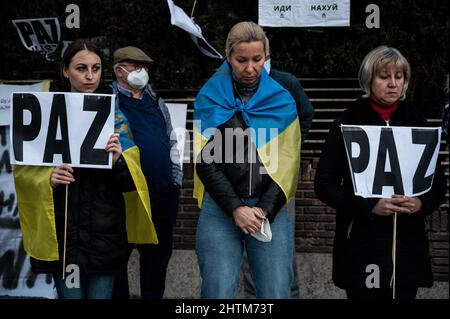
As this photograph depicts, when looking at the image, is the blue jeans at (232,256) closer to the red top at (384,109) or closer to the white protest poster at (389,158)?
the white protest poster at (389,158)

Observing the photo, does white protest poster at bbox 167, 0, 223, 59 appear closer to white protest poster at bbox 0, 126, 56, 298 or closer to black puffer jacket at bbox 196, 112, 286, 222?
white protest poster at bbox 0, 126, 56, 298

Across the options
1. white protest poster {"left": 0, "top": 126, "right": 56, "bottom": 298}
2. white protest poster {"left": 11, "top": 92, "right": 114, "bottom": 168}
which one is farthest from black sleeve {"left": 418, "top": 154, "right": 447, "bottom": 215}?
white protest poster {"left": 0, "top": 126, "right": 56, "bottom": 298}

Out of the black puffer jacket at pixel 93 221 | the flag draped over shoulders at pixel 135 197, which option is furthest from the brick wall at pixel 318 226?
the black puffer jacket at pixel 93 221

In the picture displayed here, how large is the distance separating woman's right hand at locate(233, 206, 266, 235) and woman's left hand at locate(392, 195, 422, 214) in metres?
0.76

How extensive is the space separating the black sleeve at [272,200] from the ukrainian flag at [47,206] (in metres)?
0.80

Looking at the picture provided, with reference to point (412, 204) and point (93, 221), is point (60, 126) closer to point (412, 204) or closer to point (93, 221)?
point (93, 221)

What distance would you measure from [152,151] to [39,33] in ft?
7.64

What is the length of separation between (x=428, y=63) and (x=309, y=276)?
82.8 inches

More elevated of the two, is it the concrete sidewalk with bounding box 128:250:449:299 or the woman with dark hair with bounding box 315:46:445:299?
the woman with dark hair with bounding box 315:46:445:299

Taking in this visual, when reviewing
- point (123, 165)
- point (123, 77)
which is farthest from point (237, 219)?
point (123, 77)

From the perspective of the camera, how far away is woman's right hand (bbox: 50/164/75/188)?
5023 mm

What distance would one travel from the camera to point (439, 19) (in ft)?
26.5

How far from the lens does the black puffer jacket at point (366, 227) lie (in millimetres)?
4941
